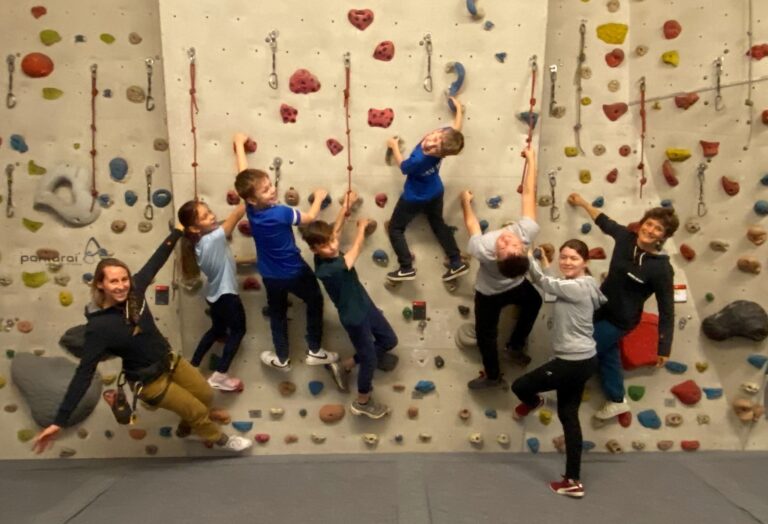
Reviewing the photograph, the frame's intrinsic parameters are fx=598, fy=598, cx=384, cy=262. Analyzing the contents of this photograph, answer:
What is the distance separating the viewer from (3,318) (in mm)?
2988

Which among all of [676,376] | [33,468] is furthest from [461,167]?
[33,468]

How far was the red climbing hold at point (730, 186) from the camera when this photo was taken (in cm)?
291

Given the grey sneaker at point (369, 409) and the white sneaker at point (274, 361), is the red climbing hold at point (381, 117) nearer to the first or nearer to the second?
the white sneaker at point (274, 361)

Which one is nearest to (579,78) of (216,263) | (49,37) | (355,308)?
(355,308)

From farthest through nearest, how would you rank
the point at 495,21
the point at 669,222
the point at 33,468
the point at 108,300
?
the point at 33,468 → the point at 495,21 → the point at 669,222 → the point at 108,300

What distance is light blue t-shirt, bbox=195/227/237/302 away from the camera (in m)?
2.64

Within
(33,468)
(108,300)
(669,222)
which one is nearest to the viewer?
(108,300)

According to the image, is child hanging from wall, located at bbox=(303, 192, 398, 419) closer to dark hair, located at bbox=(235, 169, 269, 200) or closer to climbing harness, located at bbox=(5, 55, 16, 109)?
dark hair, located at bbox=(235, 169, 269, 200)

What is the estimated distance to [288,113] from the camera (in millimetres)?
2783

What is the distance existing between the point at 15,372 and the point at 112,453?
2.04 feet

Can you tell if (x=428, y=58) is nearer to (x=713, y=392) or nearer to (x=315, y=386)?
(x=315, y=386)

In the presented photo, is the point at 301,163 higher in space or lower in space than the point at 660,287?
higher

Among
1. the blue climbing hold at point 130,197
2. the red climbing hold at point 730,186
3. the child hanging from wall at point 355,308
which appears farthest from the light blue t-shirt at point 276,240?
the red climbing hold at point 730,186

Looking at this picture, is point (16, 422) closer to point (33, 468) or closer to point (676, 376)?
point (33, 468)
